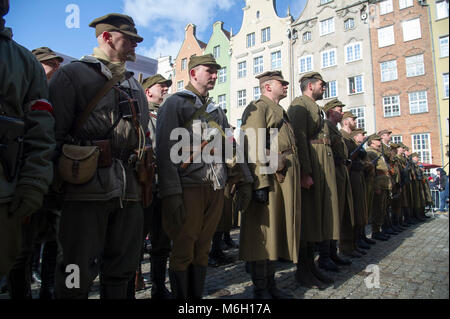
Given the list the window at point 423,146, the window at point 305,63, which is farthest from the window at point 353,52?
the window at point 423,146

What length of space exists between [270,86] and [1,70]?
9.39ft

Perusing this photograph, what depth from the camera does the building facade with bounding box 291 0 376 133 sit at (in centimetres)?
2272

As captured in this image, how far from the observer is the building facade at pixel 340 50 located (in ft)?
74.5

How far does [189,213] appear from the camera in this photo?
2.63 meters

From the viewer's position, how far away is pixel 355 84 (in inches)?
Answer: 927

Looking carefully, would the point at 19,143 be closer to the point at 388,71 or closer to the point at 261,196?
the point at 261,196

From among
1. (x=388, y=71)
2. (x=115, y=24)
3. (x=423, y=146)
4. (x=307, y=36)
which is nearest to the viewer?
(x=115, y=24)

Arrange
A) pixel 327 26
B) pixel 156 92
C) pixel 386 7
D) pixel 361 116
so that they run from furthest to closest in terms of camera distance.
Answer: pixel 327 26, pixel 361 116, pixel 386 7, pixel 156 92

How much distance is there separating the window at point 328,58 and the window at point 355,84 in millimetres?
2134

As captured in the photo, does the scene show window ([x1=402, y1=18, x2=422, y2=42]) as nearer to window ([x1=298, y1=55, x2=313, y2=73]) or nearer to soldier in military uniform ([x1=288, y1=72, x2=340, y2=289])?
window ([x1=298, y1=55, x2=313, y2=73])

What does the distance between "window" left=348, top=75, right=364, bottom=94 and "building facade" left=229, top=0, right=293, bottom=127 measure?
465 cm

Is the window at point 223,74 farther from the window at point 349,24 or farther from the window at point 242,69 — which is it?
the window at point 349,24

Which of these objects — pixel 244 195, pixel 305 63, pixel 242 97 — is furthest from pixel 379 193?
pixel 242 97

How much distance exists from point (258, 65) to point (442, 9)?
2750 cm
